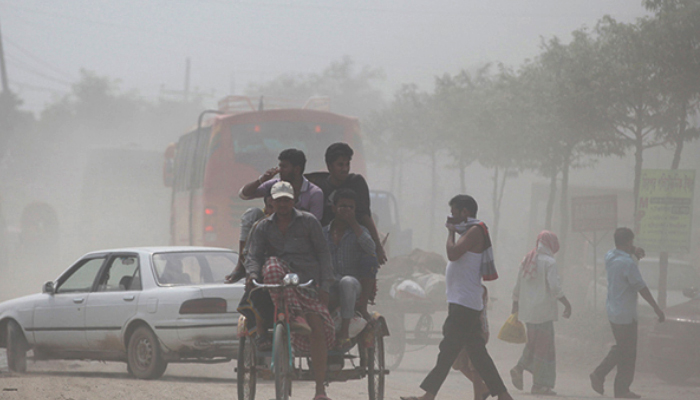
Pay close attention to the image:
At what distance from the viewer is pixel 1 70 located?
112 feet

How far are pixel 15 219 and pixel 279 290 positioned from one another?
5733 centimetres

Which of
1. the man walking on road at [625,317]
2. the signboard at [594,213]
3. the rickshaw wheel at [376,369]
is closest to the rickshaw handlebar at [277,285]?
the rickshaw wheel at [376,369]

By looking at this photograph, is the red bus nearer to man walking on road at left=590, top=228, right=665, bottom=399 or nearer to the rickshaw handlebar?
man walking on road at left=590, top=228, right=665, bottom=399

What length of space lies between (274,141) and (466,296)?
9.31 meters

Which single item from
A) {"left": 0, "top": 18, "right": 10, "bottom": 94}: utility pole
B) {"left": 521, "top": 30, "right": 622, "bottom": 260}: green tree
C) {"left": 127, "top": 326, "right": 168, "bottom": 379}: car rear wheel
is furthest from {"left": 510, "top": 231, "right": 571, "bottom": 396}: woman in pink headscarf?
{"left": 0, "top": 18, "right": 10, "bottom": 94}: utility pole

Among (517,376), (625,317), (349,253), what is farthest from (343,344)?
(625,317)

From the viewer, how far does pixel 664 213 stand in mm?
14312

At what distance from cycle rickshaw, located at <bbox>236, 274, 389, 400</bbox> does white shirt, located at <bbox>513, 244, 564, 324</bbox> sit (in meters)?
3.63

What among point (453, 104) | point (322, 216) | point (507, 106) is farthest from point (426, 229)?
point (322, 216)

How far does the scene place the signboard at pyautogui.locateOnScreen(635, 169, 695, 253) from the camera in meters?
14.1

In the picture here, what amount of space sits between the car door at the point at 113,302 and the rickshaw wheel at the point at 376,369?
3.52 meters

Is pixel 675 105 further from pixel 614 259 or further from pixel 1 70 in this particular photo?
pixel 1 70

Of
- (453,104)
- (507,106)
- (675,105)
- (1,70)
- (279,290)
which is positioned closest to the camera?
(279,290)

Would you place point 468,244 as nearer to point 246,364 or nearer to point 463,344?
point 463,344
